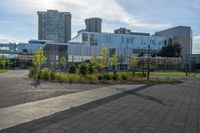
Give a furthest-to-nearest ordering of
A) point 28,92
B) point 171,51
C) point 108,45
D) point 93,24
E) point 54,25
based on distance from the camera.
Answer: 1. point 54,25
2. point 93,24
3. point 108,45
4. point 171,51
5. point 28,92

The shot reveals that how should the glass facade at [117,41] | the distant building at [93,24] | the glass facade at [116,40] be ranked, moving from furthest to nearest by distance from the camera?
the distant building at [93,24] < the glass facade at [116,40] < the glass facade at [117,41]

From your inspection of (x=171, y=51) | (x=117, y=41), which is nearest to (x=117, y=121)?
(x=117, y=41)

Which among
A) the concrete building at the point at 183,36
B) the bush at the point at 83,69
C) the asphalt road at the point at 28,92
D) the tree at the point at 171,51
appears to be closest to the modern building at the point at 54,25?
the concrete building at the point at 183,36

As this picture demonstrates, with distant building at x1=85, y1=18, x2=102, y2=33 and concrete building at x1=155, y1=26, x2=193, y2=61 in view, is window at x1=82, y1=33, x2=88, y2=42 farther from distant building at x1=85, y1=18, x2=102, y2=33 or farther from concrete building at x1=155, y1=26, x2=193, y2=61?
distant building at x1=85, y1=18, x2=102, y2=33

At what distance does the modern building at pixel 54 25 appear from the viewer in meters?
186

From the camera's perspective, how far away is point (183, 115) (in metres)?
10.6

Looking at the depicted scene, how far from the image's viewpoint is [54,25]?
636 feet

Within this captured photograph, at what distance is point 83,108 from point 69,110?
717 mm

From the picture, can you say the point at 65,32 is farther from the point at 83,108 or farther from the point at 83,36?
the point at 83,108

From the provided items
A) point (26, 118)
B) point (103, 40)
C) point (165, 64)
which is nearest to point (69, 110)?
point (26, 118)

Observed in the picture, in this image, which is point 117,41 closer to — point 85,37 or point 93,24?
point 85,37

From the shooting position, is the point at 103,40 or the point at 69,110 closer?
the point at 69,110

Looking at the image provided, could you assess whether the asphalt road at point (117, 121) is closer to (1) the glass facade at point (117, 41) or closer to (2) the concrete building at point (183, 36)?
(1) the glass facade at point (117, 41)

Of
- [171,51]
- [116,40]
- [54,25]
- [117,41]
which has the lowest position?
[171,51]
